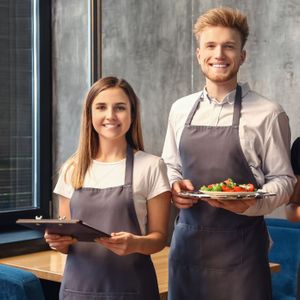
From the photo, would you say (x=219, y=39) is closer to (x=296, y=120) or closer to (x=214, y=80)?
(x=214, y=80)

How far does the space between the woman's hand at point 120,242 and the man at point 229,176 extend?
12.1 inches

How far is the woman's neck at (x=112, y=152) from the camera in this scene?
8.22ft

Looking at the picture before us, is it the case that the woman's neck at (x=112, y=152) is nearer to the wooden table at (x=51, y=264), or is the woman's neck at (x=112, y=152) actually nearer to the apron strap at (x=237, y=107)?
the apron strap at (x=237, y=107)

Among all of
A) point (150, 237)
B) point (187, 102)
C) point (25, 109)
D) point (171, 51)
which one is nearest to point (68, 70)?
point (25, 109)

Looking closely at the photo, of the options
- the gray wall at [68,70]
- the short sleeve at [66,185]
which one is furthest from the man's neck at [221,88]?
the gray wall at [68,70]

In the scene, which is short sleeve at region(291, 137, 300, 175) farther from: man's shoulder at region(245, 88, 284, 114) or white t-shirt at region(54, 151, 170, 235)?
white t-shirt at region(54, 151, 170, 235)

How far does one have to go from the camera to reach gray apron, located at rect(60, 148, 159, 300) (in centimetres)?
238

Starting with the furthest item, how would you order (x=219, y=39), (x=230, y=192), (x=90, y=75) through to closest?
1. (x=90, y=75)
2. (x=219, y=39)
3. (x=230, y=192)

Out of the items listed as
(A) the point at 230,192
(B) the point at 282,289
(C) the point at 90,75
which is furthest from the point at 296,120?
(A) the point at 230,192

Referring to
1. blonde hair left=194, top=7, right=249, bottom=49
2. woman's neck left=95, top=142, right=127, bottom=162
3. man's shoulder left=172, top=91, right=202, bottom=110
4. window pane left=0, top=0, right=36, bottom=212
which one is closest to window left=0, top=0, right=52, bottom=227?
window pane left=0, top=0, right=36, bottom=212

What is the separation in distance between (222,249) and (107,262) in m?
0.44

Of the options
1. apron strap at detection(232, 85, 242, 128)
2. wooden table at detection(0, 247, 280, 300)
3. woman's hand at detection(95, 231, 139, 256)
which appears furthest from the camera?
wooden table at detection(0, 247, 280, 300)

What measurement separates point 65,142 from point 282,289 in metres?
1.67

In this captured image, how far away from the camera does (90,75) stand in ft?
15.4
